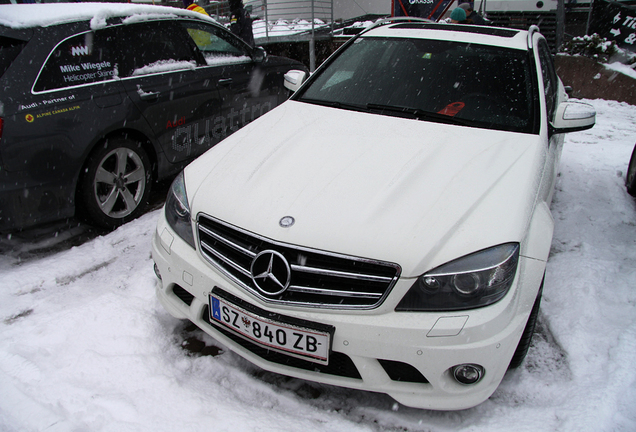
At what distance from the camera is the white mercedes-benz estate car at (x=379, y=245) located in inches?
71.9

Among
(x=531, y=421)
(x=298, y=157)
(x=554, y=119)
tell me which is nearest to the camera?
(x=531, y=421)

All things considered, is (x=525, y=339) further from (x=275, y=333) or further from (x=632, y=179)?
(x=632, y=179)

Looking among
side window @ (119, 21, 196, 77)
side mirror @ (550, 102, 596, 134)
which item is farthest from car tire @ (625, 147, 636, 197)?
side window @ (119, 21, 196, 77)

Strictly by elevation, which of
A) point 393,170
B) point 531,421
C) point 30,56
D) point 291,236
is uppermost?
point 30,56

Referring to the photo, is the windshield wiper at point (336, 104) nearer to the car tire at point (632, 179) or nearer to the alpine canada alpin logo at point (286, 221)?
the alpine canada alpin logo at point (286, 221)

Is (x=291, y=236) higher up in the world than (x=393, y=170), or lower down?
lower down

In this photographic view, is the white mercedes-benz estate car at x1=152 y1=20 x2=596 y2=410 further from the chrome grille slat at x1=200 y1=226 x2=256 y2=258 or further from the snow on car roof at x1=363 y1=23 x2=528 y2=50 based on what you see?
the snow on car roof at x1=363 y1=23 x2=528 y2=50

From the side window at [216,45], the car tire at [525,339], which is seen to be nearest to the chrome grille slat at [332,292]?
the car tire at [525,339]

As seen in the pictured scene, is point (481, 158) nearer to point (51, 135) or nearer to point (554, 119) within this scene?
point (554, 119)

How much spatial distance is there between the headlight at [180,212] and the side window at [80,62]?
4.93ft

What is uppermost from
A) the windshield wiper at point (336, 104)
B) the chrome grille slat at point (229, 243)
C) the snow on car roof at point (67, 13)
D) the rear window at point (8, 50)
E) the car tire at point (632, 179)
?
the snow on car roof at point (67, 13)

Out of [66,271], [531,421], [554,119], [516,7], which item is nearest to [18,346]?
[66,271]

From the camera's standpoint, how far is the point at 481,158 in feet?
7.70

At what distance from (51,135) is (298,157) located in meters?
1.89
